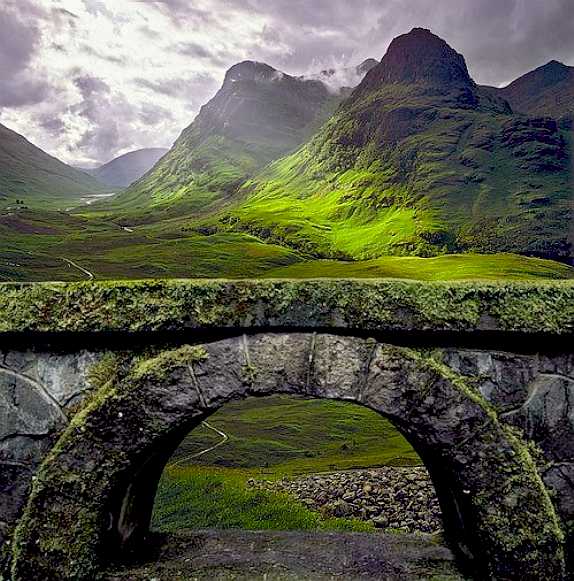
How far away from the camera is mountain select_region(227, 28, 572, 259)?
88.1 metres

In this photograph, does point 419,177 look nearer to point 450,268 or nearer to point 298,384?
point 450,268

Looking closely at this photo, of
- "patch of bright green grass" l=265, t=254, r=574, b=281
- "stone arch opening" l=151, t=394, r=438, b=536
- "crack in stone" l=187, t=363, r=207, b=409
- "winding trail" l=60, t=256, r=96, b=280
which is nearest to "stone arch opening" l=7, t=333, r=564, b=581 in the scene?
"crack in stone" l=187, t=363, r=207, b=409

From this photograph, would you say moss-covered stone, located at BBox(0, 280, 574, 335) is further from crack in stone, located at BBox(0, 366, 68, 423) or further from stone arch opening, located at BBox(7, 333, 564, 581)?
crack in stone, located at BBox(0, 366, 68, 423)

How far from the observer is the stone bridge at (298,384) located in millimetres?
3750

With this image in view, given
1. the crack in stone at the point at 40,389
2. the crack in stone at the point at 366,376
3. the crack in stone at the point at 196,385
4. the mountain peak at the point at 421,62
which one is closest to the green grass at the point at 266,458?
the crack in stone at the point at 40,389

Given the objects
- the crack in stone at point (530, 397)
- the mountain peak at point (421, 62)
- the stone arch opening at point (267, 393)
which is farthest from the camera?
the mountain peak at point (421, 62)

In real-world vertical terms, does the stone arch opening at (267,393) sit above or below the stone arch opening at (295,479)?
above

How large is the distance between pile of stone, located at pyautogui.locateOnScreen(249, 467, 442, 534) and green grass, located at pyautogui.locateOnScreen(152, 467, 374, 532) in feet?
1.68

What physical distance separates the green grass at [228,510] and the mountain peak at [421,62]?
17401 cm

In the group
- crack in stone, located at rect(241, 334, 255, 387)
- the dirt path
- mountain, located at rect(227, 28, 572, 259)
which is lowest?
the dirt path

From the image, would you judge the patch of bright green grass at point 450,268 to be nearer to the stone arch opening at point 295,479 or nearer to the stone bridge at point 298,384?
the stone arch opening at point 295,479

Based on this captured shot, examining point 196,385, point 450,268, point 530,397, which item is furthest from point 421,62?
point 196,385

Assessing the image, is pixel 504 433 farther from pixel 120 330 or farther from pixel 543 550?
pixel 120 330

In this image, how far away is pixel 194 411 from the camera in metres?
3.75
